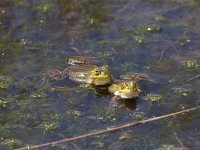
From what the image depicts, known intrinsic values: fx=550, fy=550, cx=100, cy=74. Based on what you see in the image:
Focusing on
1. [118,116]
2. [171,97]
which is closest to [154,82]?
[171,97]

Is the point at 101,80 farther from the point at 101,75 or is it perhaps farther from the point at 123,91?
the point at 123,91

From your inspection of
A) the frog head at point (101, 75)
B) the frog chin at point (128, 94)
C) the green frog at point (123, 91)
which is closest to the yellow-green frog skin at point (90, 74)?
the frog head at point (101, 75)

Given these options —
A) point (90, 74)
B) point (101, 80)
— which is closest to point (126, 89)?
point (101, 80)

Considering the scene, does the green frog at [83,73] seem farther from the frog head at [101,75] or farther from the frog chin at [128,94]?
the frog chin at [128,94]

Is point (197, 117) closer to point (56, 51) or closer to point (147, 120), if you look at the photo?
point (147, 120)

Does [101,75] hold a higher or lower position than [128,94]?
higher

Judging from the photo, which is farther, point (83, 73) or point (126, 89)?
point (83, 73)

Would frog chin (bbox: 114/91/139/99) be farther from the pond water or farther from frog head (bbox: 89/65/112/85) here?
frog head (bbox: 89/65/112/85)
